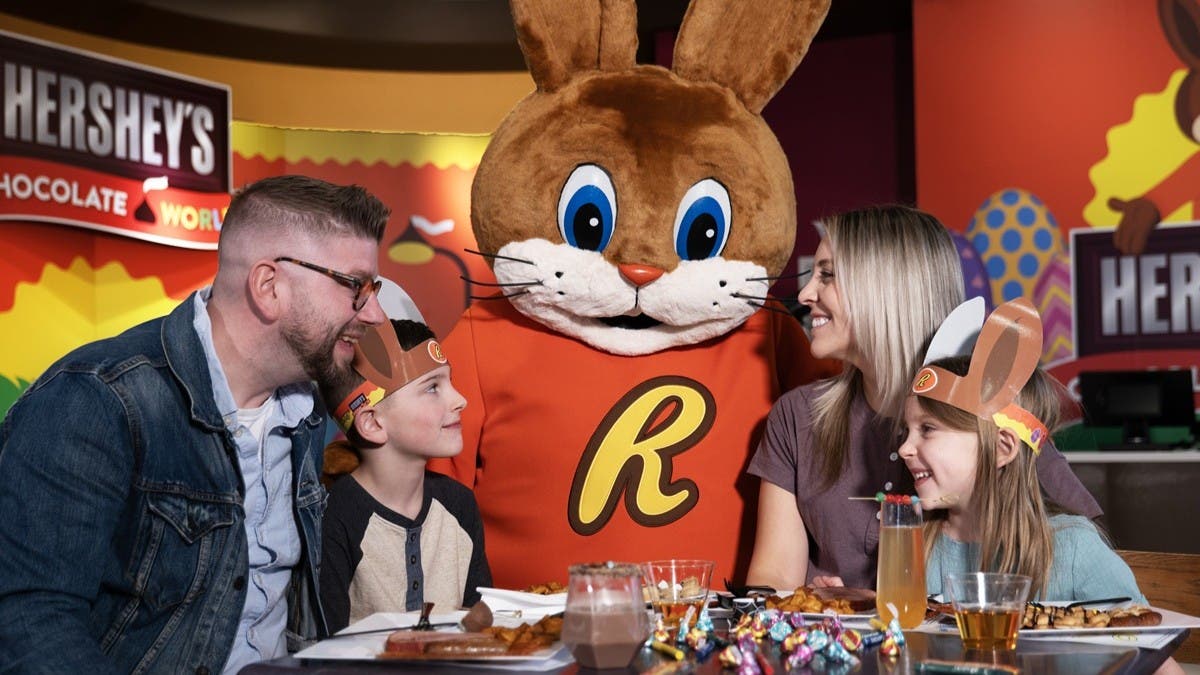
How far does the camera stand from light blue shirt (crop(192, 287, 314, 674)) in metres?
1.91

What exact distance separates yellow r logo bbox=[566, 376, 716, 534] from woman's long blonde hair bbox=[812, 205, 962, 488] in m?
0.31

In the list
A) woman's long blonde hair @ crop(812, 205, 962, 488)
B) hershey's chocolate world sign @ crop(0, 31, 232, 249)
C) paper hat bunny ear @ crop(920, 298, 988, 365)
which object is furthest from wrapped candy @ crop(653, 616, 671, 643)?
hershey's chocolate world sign @ crop(0, 31, 232, 249)

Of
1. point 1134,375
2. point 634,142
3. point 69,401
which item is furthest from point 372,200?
point 1134,375

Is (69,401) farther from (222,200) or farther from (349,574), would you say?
(222,200)

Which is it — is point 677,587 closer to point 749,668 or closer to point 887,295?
point 749,668

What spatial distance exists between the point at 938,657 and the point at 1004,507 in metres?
0.64

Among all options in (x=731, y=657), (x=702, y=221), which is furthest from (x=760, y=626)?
(x=702, y=221)

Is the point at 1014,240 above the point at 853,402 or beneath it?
above

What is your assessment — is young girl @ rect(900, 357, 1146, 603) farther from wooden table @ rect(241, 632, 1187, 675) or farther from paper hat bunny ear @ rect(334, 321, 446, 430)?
paper hat bunny ear @ rect(334, 321, 446, 430)

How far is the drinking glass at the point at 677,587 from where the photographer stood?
1575mm

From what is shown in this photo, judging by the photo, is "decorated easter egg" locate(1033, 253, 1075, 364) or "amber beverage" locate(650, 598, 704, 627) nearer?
"amber beverage" locate(650, 598, 704, 627)

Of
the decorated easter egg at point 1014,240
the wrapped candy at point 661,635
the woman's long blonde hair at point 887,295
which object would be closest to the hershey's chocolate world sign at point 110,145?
the decorated easter egg at point 1014,240

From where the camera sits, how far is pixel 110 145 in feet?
20.9

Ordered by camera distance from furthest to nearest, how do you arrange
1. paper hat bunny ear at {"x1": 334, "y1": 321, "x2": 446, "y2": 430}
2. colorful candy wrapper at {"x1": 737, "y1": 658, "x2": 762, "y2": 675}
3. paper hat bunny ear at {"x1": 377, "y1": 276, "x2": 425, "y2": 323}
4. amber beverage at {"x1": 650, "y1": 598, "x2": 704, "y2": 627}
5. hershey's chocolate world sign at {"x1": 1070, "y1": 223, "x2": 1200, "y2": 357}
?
hershey's chocolate world sign at {"x1": 1070, "y1": 223, "x2": 1200, "y2": 357} < paper hat bunny ear at {"x1": 377, "y1": 276, "x2": 425, "y2": 323} < paper hat bunny ear at {"x1": 334, "y1": 321, "x2": 446, "y2": 430} < amber beverage at {"x1": 650, "y1": 598, "x2": 704, "y2": 627} < colorful candy wrapper at {"x1": 737, "y1": 658, "x2": 762, "y2": 675}
